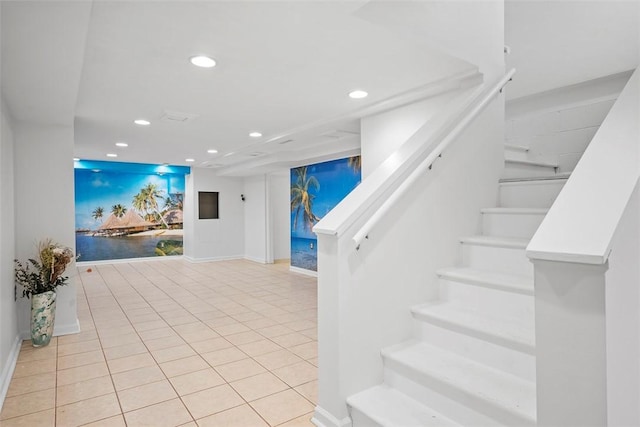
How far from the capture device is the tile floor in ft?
8.18

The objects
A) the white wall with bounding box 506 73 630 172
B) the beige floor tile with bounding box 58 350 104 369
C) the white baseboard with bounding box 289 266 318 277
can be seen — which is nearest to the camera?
the beige floor tile with bounding box 58 350 104 369

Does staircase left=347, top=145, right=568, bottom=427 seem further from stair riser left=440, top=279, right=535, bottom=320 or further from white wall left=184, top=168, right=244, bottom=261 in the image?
white wall left=184, top=168, right=244, bottom=261

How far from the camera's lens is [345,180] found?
7.25m

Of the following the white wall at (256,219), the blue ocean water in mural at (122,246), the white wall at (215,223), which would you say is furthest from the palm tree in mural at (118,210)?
the white wall at (256,219)

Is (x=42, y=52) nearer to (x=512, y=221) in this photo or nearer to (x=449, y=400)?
(x=449, y=400)

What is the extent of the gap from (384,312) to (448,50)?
1.92 m

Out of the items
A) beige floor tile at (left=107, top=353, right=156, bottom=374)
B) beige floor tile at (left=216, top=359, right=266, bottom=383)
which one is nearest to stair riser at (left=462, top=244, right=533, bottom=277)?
beige floor tile at (left=216, top=359, right=266, bottom=383)

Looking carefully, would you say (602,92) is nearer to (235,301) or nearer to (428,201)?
(428,201)

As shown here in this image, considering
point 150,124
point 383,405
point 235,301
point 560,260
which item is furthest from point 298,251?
point 560,260

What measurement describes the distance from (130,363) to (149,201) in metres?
7.90

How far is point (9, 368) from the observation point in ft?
10.2

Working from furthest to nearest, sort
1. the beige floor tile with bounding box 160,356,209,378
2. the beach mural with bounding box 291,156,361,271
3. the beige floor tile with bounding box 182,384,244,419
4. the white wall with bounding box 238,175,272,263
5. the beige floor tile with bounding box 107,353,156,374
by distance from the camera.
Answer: the white wall with bounding box 238,175,272,263, the beach mural with bounding box 291,156,361,271, the beige floor tile with bounding box 107,353,156,374, the beige floor tile with bounding box 160,356,209,378, the beige floor tile with bounding box 182,384,244,419

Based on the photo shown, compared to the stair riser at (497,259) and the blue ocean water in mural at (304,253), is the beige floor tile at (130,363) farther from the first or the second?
the blue ocean water in mural at (304,253)

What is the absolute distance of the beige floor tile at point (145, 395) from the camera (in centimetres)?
262
